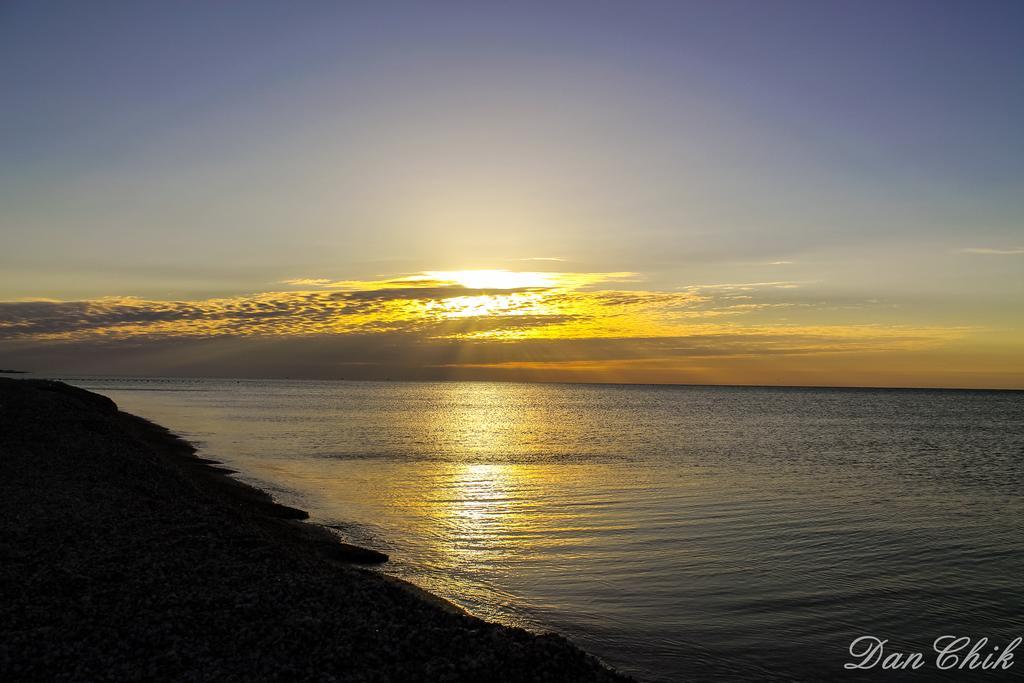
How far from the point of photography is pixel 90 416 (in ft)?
167

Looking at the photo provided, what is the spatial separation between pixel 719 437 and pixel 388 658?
64.6m

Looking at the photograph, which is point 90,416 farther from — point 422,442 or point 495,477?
point 495,477

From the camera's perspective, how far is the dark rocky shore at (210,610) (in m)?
10.4

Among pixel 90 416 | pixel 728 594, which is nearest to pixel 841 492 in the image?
pixel 728 594
